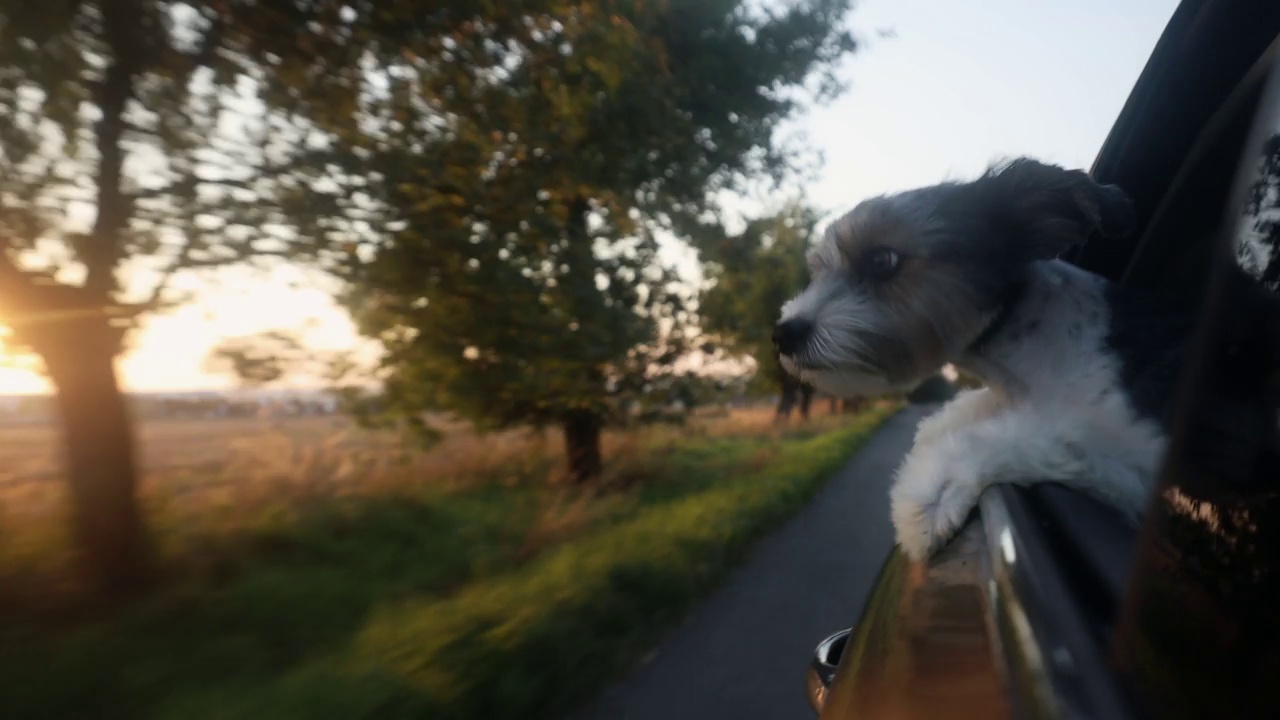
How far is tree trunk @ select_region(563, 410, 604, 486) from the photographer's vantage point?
44.2ft

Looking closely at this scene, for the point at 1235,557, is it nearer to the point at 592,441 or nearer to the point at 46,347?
the point at 46,347

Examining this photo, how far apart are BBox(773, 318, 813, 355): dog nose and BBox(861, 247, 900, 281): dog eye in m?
0.20

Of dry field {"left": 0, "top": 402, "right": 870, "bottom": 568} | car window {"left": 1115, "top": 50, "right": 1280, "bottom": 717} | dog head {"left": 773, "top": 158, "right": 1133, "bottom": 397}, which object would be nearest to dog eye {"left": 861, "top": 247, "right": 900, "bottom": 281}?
dog head {"left": 773, "top": 158, "right": 1133, "bottom": 397}

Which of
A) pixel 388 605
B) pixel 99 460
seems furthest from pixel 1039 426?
pixel 99 460

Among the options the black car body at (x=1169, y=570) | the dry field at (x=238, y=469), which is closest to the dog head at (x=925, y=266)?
the black car body at (x=1169, y=570)

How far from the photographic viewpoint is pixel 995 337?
6.48 ft

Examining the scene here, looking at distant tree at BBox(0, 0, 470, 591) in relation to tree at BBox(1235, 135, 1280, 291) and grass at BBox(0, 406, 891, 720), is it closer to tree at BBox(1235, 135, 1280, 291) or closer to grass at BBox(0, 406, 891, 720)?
grass at BBox(0, 406, 891, 720)

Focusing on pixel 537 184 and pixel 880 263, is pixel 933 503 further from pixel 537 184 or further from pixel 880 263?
pixel 537 184

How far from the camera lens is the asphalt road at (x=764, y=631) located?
4.92 metres

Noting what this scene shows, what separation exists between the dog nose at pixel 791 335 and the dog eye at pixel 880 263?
0.66 feet

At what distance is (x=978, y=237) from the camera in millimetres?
2049

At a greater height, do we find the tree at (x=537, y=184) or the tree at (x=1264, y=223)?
the tree at (x=537, y=184)

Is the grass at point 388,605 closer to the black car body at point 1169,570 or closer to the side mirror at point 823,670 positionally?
the side mirror at point 823,670

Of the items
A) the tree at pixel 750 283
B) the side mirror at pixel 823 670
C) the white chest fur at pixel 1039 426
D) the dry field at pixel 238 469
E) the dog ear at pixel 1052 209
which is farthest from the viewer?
→ the tree at pixel 750 283
